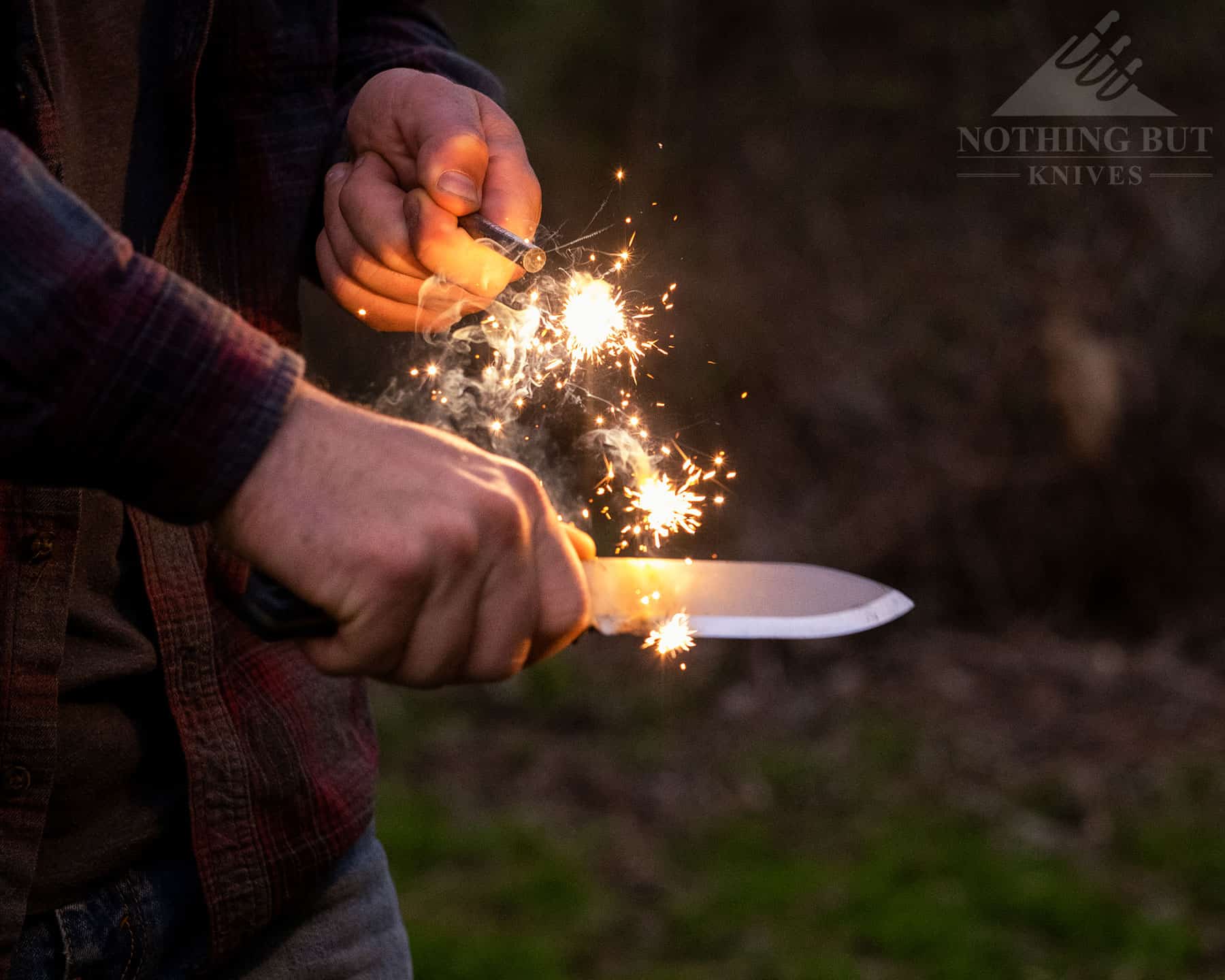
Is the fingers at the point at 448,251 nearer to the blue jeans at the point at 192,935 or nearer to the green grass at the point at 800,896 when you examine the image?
the blue jeans at the point at 192,935

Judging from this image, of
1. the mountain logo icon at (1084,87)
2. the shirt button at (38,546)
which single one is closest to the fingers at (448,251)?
the shirt button at (38,546)

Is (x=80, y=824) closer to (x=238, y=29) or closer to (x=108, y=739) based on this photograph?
(x=108, y=739)

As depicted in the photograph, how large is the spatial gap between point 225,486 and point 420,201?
0.67 meters

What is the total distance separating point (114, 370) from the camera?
1035 mm

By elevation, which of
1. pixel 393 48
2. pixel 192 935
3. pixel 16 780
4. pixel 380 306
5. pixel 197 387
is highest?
pixel 393 48

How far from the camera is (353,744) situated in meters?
1.78

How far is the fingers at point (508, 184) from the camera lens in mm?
1628

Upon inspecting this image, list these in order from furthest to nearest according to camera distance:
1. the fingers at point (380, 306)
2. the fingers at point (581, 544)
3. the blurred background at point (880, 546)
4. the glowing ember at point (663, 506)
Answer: the blurred background at point (880, 546) → the glowing ember at point (663, 506) → the fingers at point (380, 306) → the fingers at point (581, 544)

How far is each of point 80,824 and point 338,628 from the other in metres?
0.53

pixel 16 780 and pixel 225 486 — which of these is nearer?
pixel 225 486

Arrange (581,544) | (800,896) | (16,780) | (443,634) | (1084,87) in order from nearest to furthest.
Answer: (443,634) < (16,780) < (581,544) < (800,896) < (1084,87)

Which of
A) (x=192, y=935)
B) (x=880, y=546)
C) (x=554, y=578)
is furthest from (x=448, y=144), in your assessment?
(x=880, y=546)

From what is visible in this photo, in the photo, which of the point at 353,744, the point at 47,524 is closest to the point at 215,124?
the point at 47,524

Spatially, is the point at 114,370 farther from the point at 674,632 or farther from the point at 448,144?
the point at 674,632
